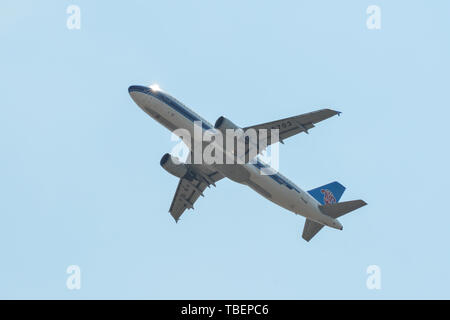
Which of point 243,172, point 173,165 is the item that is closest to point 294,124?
point 243,172

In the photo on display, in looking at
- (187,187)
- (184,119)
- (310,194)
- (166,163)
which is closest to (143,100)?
(184,119)

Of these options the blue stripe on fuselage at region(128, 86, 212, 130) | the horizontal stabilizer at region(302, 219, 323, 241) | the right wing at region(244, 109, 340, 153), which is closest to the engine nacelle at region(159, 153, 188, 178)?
the blue stripe on fuselage at region(128, 86, 212, 130)

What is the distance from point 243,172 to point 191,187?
9515 mm

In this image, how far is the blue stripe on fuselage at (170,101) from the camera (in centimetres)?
5741

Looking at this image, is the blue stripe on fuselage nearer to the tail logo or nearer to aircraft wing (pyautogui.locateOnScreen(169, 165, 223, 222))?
aircraft wing (pyautogui.locateOnScreen(169, 165, 223, 222))

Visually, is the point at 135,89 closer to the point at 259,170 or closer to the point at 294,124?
the point at 259,170

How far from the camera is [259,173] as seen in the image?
58.7 metres

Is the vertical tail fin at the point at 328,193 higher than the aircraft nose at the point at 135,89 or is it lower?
lower

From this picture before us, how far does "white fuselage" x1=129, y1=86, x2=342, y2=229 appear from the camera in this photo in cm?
5725

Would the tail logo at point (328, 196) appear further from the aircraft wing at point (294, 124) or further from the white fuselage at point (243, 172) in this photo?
the aircraft wing at point (294, 124)

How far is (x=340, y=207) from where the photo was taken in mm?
59969

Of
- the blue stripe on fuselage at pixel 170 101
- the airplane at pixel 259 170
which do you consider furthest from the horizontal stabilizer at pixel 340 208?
the blue stripe on fuselage at pixel 170 101

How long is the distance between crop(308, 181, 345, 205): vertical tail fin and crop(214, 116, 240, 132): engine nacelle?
12.0 metres

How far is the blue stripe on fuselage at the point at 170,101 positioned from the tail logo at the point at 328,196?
13509 millimetres
